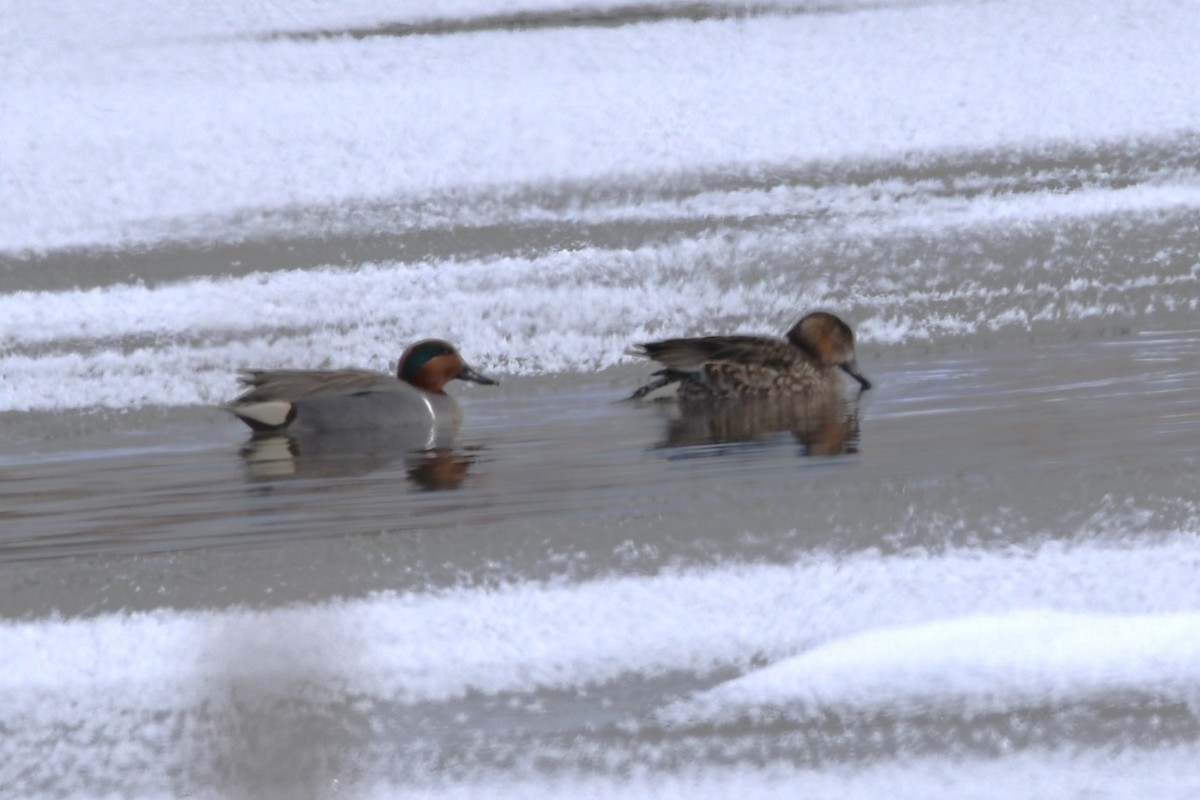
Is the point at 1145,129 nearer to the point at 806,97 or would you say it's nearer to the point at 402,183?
the point at 806,97

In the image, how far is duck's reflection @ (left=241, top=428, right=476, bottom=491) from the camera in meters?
6.16

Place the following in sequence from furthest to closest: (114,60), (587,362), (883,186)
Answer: (114,60) → (883,186) → (587,362)

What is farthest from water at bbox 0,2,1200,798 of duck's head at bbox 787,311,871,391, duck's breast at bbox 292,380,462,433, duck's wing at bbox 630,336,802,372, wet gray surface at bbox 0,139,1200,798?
duck's wing at bbox 630,336,802,372

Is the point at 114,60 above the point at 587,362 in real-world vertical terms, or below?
above

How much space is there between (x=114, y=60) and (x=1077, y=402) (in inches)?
283

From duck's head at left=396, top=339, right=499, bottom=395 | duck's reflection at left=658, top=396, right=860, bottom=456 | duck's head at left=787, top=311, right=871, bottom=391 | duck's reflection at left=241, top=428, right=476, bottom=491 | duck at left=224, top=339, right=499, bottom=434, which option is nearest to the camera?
duck's reflection at left=241, top=428, right=476, bottom=491

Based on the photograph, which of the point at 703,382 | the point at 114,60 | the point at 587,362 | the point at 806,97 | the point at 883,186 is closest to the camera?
the point at 703,382

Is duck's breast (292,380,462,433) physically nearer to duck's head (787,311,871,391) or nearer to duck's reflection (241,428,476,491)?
duck's reflection (241,428,476,491)

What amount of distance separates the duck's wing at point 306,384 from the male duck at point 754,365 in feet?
3.31

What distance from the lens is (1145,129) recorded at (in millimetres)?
10984

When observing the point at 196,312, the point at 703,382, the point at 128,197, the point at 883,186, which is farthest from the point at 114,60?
the point at 703,382

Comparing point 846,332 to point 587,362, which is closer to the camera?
point 846,332

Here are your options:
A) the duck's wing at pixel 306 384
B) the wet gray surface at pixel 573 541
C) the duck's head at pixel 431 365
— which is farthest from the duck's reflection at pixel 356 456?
the duck's head at pixel 431 365

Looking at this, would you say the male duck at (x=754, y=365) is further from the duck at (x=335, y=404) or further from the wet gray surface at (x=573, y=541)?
the duck at (x=335, y=404)
